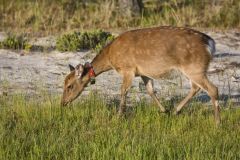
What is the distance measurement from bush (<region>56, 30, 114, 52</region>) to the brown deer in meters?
5.42

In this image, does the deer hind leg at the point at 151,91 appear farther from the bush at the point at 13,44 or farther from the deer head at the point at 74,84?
the bush at the point at 13,44

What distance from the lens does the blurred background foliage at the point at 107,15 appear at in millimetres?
21719

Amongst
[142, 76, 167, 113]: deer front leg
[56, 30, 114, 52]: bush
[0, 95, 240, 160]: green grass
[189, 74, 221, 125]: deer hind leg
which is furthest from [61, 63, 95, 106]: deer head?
[56, 30, 114, 52]: bush

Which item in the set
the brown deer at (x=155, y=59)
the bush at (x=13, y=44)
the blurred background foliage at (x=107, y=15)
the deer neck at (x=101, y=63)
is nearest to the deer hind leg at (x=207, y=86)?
the brown deer at (x=155, y=59)

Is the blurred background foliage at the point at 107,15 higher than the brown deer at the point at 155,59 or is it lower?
higher

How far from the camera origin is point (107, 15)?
73.4 feet

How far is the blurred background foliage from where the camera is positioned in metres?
21.7

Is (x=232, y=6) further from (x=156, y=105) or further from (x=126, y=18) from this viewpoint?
(x=156, y=105)

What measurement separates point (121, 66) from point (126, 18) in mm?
10188

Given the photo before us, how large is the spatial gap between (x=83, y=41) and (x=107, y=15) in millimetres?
4018

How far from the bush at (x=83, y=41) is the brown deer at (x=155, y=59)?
17.8 ft

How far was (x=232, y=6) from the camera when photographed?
23.0m

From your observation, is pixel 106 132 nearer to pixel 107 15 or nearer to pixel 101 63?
pixel 101 63

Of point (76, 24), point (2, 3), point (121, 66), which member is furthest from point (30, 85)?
point (2, 3)
